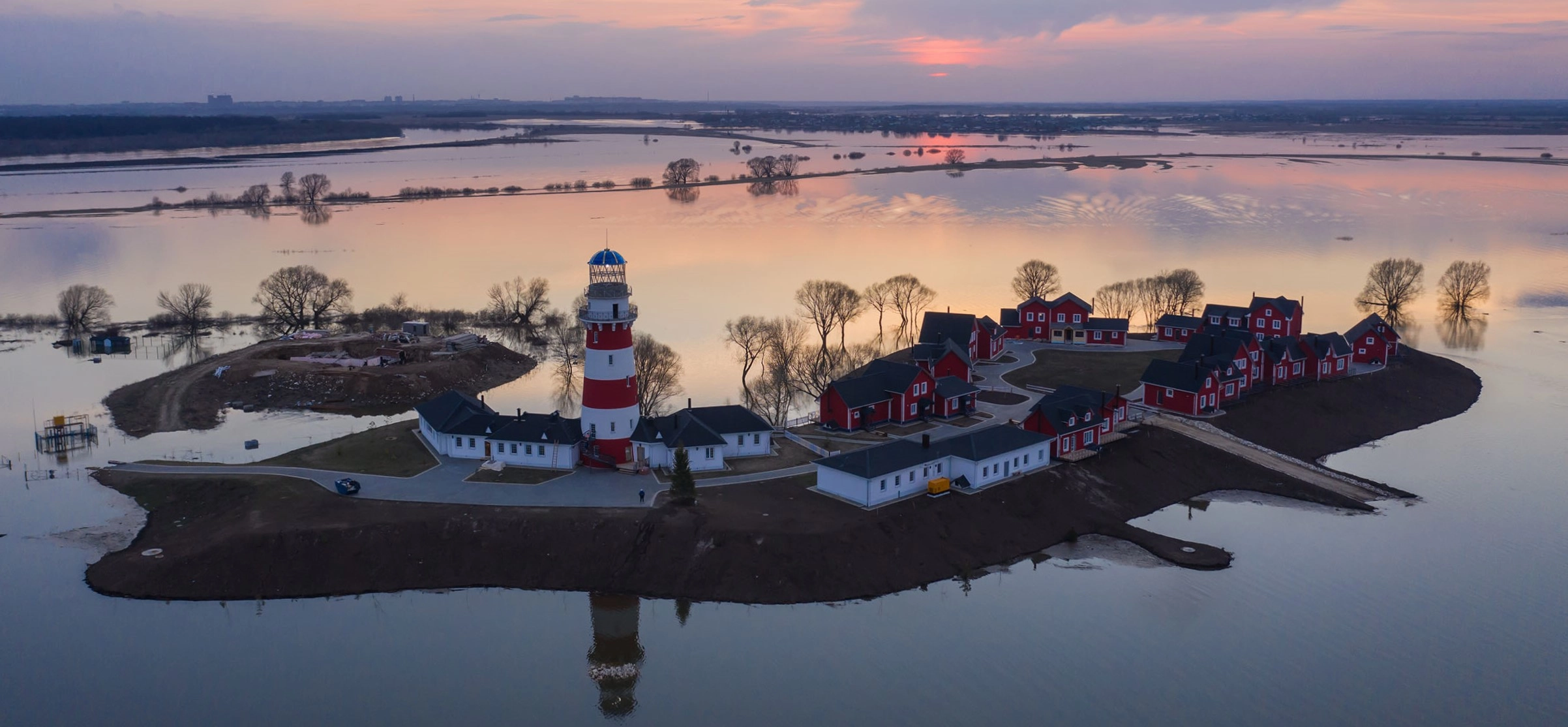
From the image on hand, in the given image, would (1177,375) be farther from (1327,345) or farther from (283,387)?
(283,387)

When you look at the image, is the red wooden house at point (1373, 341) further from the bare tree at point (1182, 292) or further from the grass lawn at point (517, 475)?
the grass lawn at point (517, 475)

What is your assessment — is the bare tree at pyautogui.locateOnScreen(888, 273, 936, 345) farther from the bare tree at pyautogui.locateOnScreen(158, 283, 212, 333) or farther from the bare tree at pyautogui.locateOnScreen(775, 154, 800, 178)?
the bare tree at pyautogui.locateOnScreen(775, 154, 800, 178)

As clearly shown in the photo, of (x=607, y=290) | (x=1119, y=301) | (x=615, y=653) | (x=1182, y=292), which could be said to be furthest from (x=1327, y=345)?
(x=615, y=653)

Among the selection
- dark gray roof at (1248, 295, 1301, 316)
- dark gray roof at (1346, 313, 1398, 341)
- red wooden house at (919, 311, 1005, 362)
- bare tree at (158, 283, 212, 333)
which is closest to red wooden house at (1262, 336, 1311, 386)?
dark gray roof at (1346, 313, 1398, 341)

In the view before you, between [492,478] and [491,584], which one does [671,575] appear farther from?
[492,478]

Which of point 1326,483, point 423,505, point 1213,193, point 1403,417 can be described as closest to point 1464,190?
point 1213,193
